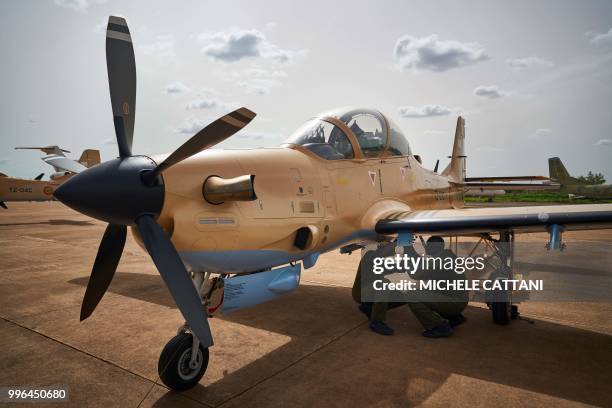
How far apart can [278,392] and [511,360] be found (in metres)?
2.65

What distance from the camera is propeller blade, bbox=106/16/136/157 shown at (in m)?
3.81

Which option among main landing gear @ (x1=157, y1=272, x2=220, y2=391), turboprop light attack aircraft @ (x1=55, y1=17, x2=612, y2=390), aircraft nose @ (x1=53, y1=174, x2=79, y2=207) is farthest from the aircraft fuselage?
aircraft nose @ (x1=53, y1=174, x2=79, y2=207)

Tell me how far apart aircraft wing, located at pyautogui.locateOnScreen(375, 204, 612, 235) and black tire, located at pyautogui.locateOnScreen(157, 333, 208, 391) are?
2934mm

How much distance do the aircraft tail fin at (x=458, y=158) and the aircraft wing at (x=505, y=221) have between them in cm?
655

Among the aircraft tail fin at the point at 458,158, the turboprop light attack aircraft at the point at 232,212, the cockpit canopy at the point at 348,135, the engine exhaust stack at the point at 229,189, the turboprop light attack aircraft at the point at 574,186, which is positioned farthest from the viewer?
the turboprop light attack aircraft at the point at 574,186

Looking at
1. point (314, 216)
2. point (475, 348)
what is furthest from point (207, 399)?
point (475, 348)

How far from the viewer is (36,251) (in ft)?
39.2

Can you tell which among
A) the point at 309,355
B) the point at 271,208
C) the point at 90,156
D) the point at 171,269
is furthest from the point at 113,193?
the point at 90,156

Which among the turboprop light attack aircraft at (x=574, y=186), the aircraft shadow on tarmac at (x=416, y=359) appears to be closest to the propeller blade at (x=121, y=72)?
the aircraft shadow on tarmac at (x=416, y=359)

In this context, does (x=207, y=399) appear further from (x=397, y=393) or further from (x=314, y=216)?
(x=314, y=216)

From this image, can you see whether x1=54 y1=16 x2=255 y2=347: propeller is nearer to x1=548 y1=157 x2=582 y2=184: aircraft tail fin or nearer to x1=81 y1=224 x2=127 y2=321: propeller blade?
x1=81 y1=224 x2=127 y2=321: propeller blade

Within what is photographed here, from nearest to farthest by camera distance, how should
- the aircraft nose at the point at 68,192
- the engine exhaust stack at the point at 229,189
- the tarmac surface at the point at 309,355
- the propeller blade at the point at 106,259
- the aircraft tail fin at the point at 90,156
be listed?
the aircraft nose at the point at 68,192
the engine exhaust stack at the point at 229,189
the tarmac surface at the point at 309,355
the propeller blade at the point at 106,259
the aircraft tail fin at the point at 90,156

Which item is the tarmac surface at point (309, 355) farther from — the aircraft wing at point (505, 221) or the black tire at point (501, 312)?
the aircraft wing at point (505, 221)

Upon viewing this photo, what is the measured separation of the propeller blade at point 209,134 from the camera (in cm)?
318
